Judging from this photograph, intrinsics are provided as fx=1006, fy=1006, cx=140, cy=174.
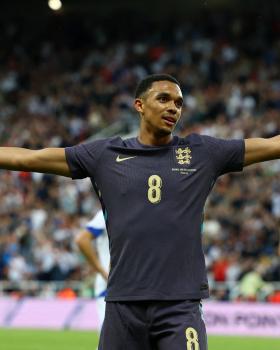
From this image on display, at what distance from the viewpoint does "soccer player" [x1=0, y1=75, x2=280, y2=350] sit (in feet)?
17.3

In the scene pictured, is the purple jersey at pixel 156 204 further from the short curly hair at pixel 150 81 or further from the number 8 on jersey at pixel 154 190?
the short curly hair at pixel 150 81

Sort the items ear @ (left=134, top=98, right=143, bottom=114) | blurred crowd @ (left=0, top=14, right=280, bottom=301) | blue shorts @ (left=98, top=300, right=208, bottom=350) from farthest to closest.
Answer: blurred crowd @ (left=0, top=14, right=280, bottom=301)
ear @ (left=134, top=98, right=143, bottom=114)
blue shorts @ (left=98, top=300, right=208, bottom=350)

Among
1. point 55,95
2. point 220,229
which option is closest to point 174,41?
point 55,95

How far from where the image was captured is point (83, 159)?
558 centimetres

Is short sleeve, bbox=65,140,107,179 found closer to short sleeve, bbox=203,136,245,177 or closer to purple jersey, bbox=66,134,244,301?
purple jersey, bbox=66,134,244,301

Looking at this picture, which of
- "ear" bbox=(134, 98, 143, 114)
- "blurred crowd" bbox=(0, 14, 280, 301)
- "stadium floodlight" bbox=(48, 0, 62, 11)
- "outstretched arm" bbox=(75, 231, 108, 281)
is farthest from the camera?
→ "stadium floodlight" bbox=(48, 0, 62, 11)

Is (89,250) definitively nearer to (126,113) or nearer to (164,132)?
(164,132)

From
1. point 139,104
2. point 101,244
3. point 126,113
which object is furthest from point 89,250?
point 126,113

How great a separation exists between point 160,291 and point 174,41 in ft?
Answer: 80.6

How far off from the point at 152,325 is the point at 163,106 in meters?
1.19

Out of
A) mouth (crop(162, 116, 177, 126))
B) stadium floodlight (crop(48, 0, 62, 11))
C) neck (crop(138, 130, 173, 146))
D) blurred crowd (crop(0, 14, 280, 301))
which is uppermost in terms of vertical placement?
stadium floodlight (crop(48, 0, 62, 11))

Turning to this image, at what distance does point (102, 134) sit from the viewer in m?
26.8

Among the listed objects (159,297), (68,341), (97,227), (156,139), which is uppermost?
(156,139)

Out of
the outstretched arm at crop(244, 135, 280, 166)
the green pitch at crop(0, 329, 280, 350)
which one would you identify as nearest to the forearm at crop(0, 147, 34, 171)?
the outstretched arm at crop(244, 135, 280, 166)
